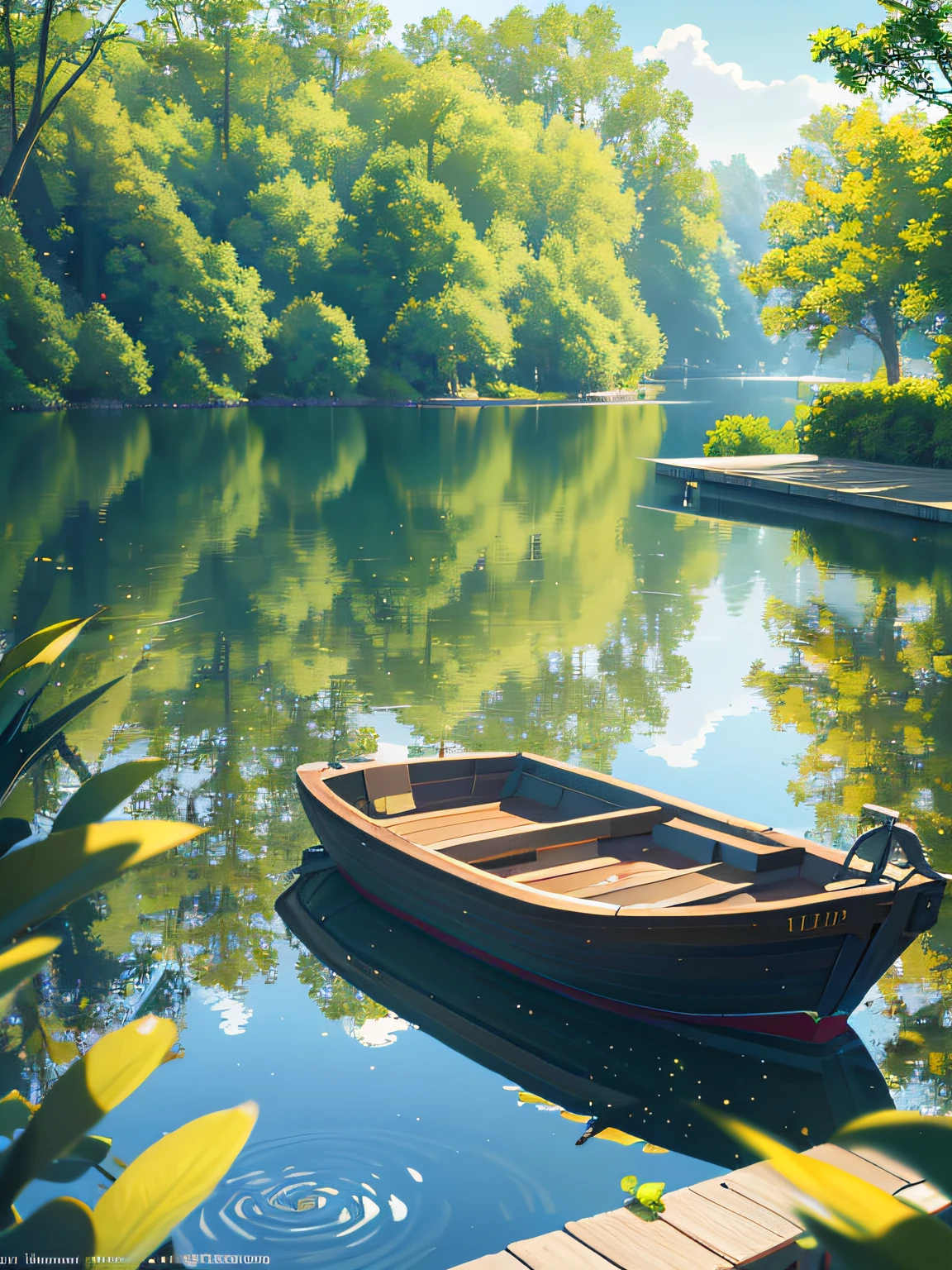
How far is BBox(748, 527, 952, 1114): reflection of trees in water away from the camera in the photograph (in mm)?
6727

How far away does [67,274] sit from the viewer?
203 feet

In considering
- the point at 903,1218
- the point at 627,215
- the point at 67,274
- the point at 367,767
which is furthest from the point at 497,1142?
the point at 627,215

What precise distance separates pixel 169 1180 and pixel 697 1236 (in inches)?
140

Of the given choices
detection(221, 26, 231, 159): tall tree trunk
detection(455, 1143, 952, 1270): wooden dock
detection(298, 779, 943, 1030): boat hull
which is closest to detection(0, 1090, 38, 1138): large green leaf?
detection(455, 1143, 952, 1270): wooden dock

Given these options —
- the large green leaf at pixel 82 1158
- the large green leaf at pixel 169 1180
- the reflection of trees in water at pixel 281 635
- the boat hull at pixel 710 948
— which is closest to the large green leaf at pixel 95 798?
the large green leaf at pixel 169 1180

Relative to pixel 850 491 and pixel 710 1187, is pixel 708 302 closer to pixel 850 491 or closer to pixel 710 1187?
pixel 850 491

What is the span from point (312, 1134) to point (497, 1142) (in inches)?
33.8

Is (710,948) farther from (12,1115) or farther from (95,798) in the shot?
(95,798)

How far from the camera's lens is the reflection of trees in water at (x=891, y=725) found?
265 inches

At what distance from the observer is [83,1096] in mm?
1061

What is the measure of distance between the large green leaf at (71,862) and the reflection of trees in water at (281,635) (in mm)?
6114

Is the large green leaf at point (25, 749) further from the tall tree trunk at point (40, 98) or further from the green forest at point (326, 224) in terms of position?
the tall tree trunk at point (40, 98)

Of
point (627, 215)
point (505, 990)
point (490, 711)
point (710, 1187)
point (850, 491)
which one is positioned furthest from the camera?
point (627, 215)

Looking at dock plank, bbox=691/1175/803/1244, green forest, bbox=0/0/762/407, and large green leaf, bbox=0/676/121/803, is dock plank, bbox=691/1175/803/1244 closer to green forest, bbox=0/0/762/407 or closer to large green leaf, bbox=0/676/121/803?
large green leaf, bbox=0/676/121/803
